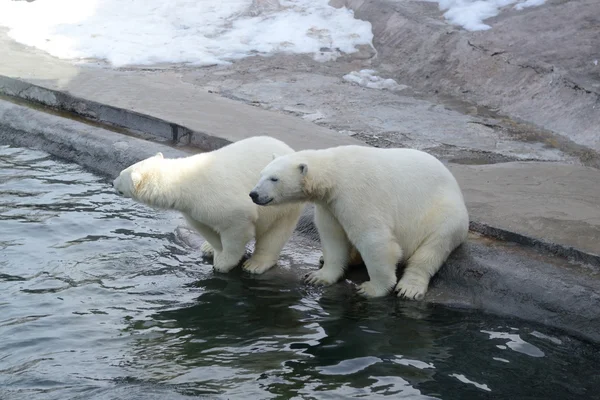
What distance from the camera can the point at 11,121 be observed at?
8891mm

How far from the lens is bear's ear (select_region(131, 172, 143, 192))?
17.1 ft

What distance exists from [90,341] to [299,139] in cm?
355

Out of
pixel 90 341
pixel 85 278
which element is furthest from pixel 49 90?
pixel 90 341

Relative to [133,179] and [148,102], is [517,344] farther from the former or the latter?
[148,102]

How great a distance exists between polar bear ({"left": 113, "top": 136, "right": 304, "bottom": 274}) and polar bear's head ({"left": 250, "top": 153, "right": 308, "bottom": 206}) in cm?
33

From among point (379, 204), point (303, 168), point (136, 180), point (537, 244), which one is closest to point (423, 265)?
point (379, 204)

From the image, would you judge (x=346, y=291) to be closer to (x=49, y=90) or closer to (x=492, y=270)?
(x=492, y=270)

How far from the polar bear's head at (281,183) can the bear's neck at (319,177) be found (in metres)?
0.04

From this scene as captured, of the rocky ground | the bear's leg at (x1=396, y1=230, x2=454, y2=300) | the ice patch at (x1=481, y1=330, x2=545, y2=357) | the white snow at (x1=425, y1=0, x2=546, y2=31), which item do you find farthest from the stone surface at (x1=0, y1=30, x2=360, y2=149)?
the white snow at (x1=425, y1=0, x2=546, y2=31)

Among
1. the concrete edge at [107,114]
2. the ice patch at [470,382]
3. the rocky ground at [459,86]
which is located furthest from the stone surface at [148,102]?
the ice patch at [470,382]

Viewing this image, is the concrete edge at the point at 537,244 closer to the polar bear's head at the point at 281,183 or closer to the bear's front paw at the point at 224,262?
the polar bear's head at the point at 281,183

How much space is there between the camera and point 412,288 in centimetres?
500

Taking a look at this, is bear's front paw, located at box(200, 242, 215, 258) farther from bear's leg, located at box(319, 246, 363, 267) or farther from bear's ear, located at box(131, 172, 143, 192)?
bear's leg, located at box(319, 246, 363, 267)

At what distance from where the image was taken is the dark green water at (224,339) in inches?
156
